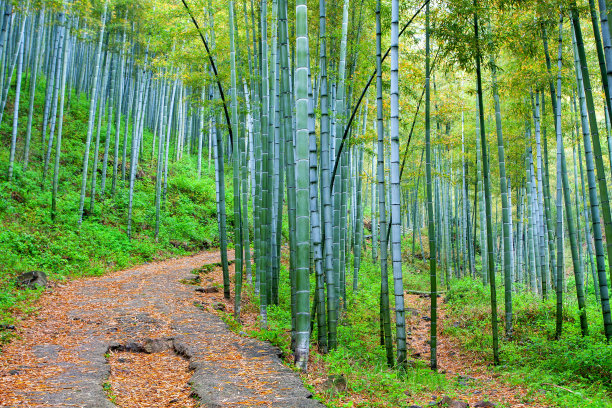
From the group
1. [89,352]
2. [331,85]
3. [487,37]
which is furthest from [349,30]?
[89,352]

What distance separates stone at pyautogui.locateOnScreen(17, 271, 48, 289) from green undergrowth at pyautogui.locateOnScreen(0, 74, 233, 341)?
12 centimetres

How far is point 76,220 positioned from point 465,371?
9.19 metres

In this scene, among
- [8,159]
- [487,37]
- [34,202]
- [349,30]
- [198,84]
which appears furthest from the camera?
[8,159]

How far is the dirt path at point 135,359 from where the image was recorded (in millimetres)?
3119

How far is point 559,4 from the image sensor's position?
15.5 ft

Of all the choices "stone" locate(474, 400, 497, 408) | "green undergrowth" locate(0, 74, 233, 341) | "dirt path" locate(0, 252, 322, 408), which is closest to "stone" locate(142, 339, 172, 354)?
"dirt path" locate(0, 252, 322, 408)

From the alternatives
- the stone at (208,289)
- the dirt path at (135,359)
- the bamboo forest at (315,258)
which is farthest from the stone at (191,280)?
the dirt path at (135,359)

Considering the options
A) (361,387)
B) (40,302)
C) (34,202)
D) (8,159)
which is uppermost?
(8,159)

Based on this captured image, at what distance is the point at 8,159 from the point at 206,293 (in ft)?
24.0

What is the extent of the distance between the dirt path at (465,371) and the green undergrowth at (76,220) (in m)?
5.18

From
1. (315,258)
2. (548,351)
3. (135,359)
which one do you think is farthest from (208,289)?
(548,351)

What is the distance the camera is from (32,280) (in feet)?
21.5

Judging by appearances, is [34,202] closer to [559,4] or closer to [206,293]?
[206,293]

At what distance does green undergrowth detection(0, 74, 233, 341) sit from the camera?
7.55 m
